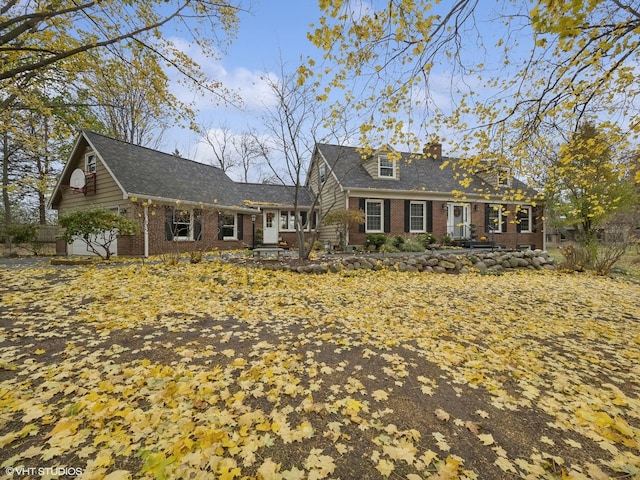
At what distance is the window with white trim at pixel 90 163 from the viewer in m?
Result: 12.6

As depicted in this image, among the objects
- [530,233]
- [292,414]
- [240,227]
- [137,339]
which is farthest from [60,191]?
[530,233]

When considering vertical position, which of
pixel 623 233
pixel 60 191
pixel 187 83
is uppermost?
pixel 187 83

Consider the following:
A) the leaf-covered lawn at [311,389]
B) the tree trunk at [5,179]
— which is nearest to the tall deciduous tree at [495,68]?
the leaf-covered lawn at [311,389]

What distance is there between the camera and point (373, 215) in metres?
15.6

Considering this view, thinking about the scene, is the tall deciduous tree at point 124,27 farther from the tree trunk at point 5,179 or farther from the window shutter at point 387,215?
the tree trunk at point 5,179

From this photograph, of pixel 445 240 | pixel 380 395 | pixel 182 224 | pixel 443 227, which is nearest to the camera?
pixel 380 395

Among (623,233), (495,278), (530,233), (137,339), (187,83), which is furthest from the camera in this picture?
(530,233)

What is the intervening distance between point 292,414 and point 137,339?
246cm

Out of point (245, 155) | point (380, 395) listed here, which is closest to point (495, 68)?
point (380, 395)

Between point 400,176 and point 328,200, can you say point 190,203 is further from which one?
point 400,176

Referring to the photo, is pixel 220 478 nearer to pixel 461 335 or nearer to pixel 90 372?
pixel 90 372

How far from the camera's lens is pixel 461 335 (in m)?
4.14
